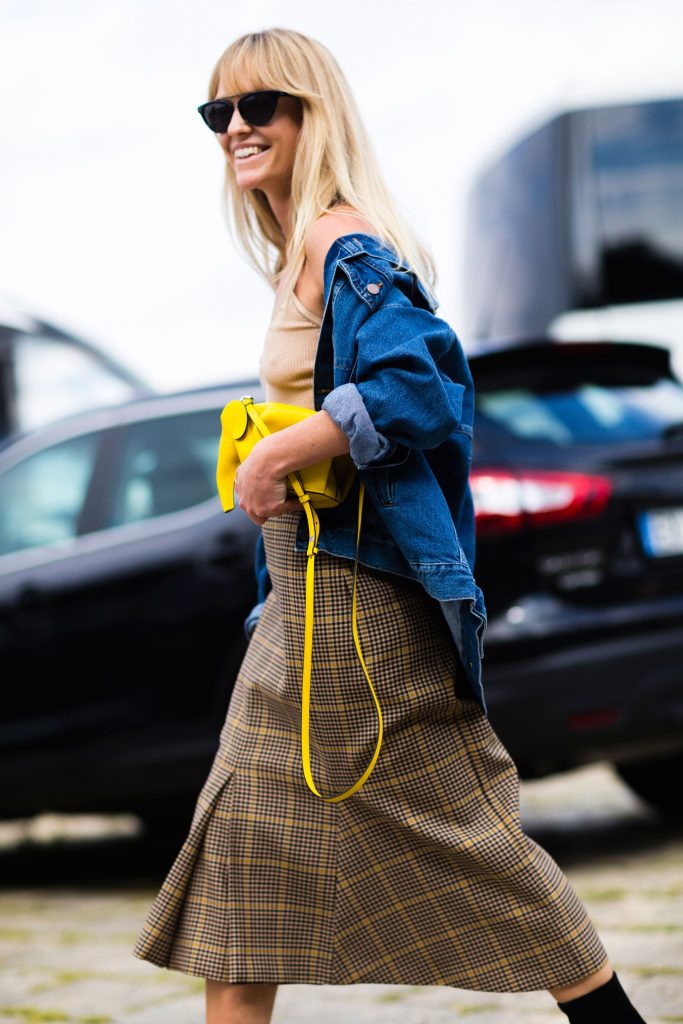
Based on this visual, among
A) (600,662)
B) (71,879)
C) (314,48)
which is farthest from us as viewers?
(71,879)

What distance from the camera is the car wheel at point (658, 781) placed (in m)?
5.28

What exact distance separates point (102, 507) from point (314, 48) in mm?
2577

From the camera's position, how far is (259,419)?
2367 mm

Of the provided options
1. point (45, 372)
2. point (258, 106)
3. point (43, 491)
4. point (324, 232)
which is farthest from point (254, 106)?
point (45, 372)

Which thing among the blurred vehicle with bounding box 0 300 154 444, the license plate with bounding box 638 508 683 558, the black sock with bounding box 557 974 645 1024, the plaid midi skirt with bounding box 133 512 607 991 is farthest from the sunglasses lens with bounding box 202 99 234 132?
the blurred vehicle with bounding box 0 300 154 444

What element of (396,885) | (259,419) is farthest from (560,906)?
(259,419)

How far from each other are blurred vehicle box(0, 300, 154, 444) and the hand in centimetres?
713

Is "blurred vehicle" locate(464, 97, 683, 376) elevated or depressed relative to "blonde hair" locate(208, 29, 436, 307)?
depressed

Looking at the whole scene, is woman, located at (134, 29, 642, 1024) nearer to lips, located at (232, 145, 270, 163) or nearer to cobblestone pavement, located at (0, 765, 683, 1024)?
lips, located at (232, 145, 270, 163)

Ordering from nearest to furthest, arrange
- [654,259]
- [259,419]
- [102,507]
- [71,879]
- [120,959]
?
1. [259,419]
2. [120,959]
3. [102,507]
4. [71,879]
5. [654,259]

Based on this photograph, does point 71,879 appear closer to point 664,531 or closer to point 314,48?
point 664,531

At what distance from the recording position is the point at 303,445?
2299 mm

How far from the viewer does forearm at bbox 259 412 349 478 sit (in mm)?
2287

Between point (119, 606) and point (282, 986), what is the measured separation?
4.47 feet
